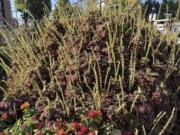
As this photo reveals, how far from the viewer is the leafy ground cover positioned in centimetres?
283

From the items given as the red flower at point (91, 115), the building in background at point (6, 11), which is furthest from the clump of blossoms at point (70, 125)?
the building in background at point (6, 11)

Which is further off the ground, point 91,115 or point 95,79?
point 95,79

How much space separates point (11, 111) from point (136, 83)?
1072 millimetres

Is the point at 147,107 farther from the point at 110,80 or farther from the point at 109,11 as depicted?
the point at 109,11

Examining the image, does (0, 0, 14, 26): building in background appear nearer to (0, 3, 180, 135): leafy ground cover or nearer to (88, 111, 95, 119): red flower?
(0, 3, 180, 135): leafy ground cover

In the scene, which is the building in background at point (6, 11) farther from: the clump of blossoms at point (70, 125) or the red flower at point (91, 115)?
the red flower at point (91, 115)

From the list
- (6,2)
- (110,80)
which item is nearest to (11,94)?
(110,80)

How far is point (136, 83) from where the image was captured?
3.04 m

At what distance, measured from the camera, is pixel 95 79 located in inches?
122

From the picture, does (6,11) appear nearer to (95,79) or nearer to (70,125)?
(95,79)

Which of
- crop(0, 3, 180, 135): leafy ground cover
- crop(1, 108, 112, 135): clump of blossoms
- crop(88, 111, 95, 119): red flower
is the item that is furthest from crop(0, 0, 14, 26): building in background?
crop(88, 111, 95, 119): red flower

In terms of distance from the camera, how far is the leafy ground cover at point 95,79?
9.29ft

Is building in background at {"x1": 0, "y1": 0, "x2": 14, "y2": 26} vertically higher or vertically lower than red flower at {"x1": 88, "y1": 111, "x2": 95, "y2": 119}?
lower

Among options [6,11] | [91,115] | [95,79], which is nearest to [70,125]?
[91,115]
